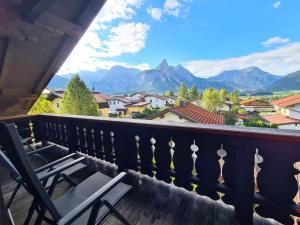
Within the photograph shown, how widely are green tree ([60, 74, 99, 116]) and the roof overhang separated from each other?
1258 cm

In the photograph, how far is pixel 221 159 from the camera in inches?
66.2

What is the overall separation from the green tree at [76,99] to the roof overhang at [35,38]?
12575 millimetres

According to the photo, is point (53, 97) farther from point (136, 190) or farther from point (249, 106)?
point (249, 106)

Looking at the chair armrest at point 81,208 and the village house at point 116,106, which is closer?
the chair armrest at point 81,208

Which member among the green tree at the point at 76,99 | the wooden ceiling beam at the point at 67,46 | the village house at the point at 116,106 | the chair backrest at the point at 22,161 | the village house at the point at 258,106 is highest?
the wooden ceiling beam at the point at 67,46

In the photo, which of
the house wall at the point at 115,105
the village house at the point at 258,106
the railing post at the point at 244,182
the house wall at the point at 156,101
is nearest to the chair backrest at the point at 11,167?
the railing post at the point at 244,182

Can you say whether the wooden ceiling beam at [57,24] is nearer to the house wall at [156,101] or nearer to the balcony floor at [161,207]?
the balcony floor at [161,207]

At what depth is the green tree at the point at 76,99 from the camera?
16828mm

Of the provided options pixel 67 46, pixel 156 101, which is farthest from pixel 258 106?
pixel 67 46

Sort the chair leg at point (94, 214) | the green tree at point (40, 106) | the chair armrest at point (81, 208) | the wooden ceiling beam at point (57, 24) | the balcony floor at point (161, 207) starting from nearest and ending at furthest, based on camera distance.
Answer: the chair armrest at point (81, 208)
the chair leg at point (94, 214)
the balcony floor at point (161, 207)
the wooden ceiling beam at point (57, 24)
the green tree at point (40, 106)

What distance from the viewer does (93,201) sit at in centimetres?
113

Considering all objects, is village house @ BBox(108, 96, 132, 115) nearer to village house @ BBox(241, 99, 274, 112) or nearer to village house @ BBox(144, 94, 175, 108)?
village house @ BBox(144, 94, 175, 108)

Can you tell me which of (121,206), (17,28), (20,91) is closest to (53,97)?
(20,91)

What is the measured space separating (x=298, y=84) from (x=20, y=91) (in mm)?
192842
